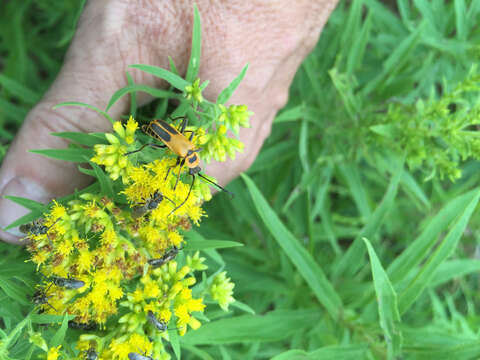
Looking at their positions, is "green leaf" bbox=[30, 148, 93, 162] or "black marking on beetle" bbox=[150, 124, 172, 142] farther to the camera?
"green leaf" bbox=[30, 148, 93, 162]

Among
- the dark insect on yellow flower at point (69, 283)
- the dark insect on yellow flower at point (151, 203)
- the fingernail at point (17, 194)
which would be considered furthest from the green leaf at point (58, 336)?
the fingernail at point (17, 194)

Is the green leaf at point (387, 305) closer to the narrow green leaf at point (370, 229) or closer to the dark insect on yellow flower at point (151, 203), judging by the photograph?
the narrow green leaf at point (370, 229)

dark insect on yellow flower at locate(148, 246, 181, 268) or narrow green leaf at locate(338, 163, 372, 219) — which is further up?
dark insect on yellow flower at locate(148, 246, 181, 268)

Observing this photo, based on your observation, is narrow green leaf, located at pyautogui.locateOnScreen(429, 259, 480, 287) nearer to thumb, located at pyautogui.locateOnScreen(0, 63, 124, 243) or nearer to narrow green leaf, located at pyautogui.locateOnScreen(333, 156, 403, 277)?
narrow green leaf, located at pyautogui.locateOnScreen(333, 156, 403, 277)

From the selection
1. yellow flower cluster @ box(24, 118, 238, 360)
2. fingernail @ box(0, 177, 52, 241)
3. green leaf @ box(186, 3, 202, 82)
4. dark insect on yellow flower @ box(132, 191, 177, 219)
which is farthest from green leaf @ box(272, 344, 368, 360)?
fingernail @ box(0, 177, 52, 241)

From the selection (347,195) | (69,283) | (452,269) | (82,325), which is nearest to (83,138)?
(69,283)

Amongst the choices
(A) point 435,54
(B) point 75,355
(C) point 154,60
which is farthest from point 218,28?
(A) point 435,54
